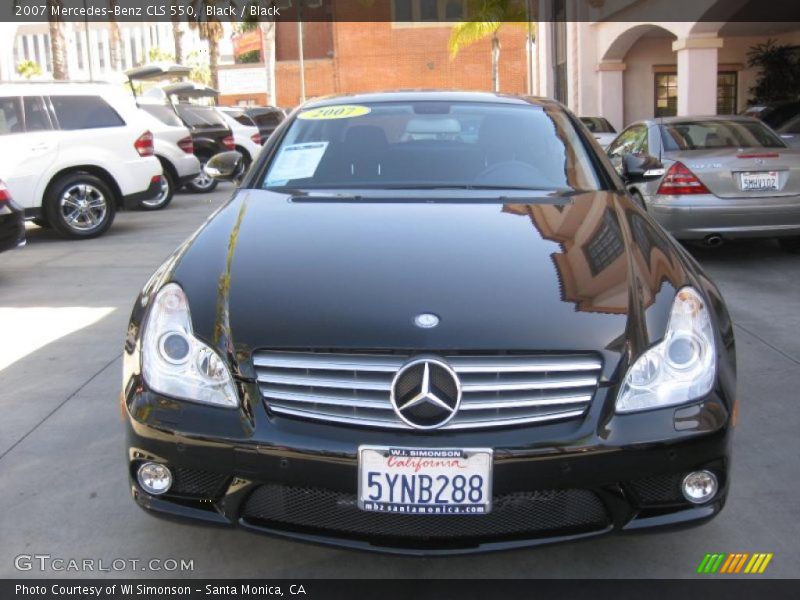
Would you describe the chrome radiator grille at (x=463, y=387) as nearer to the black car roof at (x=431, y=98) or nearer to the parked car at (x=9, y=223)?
the black car roof at (x=431, y=98)

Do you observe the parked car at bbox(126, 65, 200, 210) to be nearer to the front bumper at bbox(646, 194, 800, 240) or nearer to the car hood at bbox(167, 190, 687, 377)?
the front bumper at bbox(646, 194, 800, 240)

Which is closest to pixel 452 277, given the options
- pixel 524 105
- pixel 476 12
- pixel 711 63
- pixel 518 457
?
pixel 518 457

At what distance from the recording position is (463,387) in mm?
2557

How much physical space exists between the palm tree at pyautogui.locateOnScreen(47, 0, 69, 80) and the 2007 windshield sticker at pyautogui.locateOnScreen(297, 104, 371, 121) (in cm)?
2461

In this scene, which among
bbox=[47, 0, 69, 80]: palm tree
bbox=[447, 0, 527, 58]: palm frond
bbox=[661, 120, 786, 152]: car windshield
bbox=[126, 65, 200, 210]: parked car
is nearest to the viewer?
bbox=[661, 120, 786, 152]: car windshield

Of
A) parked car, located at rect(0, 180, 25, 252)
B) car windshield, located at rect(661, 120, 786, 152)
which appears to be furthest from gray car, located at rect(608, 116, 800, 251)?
parked car, located at rect(0, 180, 25, 252)

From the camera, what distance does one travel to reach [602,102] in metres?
22.9

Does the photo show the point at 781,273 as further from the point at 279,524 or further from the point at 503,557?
the point at 279,524

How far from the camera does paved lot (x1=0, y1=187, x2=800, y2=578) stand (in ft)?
9.86

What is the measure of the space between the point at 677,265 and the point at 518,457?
1001mm

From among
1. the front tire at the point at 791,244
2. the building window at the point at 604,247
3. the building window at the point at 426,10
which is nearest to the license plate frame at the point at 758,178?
the front tire at the point at 791,244

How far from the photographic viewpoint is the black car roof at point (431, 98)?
4.59m

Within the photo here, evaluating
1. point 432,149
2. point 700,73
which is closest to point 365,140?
point 432,149

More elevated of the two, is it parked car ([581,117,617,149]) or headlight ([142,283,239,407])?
parked car ([581,117,617,149])
